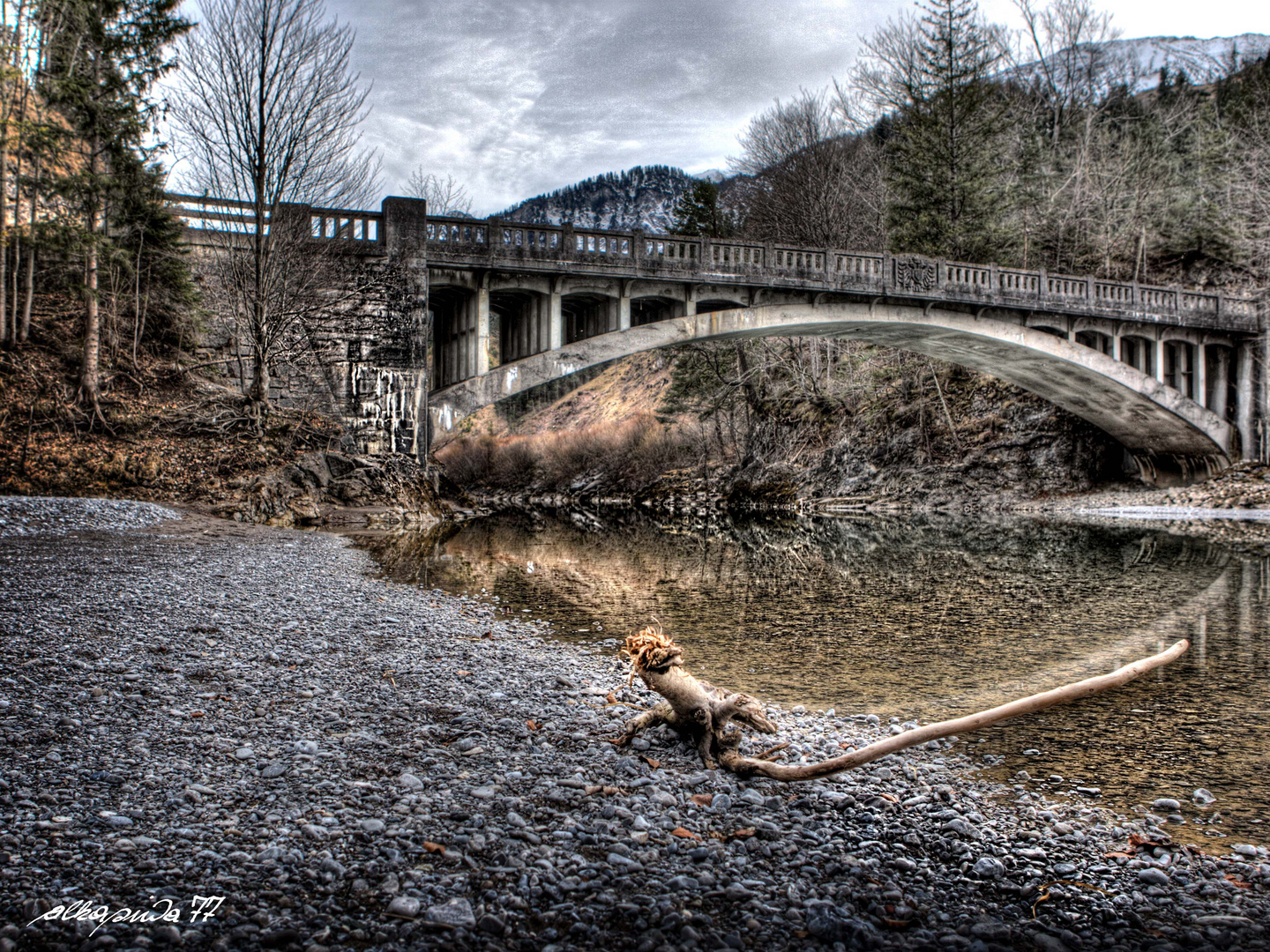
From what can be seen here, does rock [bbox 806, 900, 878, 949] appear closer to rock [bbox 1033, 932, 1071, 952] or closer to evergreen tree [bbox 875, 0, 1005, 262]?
rock [bbox 1033, 932, 1071, 952]

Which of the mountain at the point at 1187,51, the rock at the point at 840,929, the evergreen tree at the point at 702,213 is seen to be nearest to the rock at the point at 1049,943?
the rock at the point at 840,929

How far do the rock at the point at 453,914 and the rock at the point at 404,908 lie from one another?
0.08ft

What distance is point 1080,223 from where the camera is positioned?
3102cm

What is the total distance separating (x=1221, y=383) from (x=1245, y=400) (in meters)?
0.88

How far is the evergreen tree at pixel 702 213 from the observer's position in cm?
3791

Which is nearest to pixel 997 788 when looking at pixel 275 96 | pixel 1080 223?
pixel 275 96

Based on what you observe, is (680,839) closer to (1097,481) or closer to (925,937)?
(925,937)

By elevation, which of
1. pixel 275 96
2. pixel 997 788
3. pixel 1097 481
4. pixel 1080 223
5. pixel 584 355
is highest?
pixel 1080 223

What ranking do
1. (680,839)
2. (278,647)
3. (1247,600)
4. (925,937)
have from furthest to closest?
(1247,600) → (278,647) → (680,839) → (925,937)

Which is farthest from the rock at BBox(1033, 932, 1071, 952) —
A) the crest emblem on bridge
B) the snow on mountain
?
the snow on mountain

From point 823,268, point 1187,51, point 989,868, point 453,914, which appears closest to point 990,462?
point 823,268

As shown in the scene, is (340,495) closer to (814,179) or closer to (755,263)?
(755,263)

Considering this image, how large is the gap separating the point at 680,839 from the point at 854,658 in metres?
3.35

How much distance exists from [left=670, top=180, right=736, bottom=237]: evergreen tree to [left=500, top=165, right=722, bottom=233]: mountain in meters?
89.7
